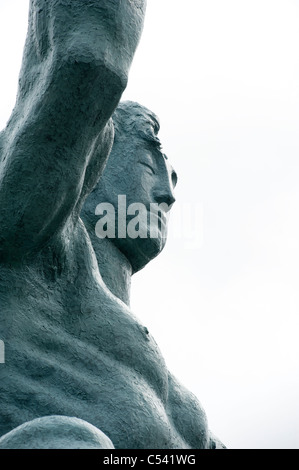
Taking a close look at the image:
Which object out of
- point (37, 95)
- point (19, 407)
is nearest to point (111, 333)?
point (19, 407)

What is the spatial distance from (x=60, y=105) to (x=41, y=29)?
1.19 feet

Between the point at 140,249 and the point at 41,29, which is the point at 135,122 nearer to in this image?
the point at 140,249

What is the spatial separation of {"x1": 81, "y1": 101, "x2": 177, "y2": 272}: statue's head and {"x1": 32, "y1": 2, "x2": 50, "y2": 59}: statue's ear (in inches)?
64.2

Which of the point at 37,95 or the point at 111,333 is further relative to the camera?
the point at 111,333

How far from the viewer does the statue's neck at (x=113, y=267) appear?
6.54 metres

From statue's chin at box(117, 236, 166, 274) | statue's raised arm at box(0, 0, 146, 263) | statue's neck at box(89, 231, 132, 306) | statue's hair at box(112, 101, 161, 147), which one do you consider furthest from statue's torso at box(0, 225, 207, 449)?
statue's hair at box(112, 101, 161, 147)

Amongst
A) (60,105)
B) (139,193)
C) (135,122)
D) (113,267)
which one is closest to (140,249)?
(113,267)

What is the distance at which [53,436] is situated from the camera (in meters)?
4.26

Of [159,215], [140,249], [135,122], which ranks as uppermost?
[135,122]

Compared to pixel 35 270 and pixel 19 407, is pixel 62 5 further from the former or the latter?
pixel 19 407

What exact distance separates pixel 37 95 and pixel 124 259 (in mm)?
1818

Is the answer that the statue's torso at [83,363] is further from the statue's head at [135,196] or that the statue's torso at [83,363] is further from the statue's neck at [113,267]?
the statue's head at [135,196]

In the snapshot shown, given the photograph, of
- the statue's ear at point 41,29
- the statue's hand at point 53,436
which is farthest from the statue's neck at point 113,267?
the statue's hand at point 53,436

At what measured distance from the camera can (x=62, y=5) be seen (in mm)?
5051
